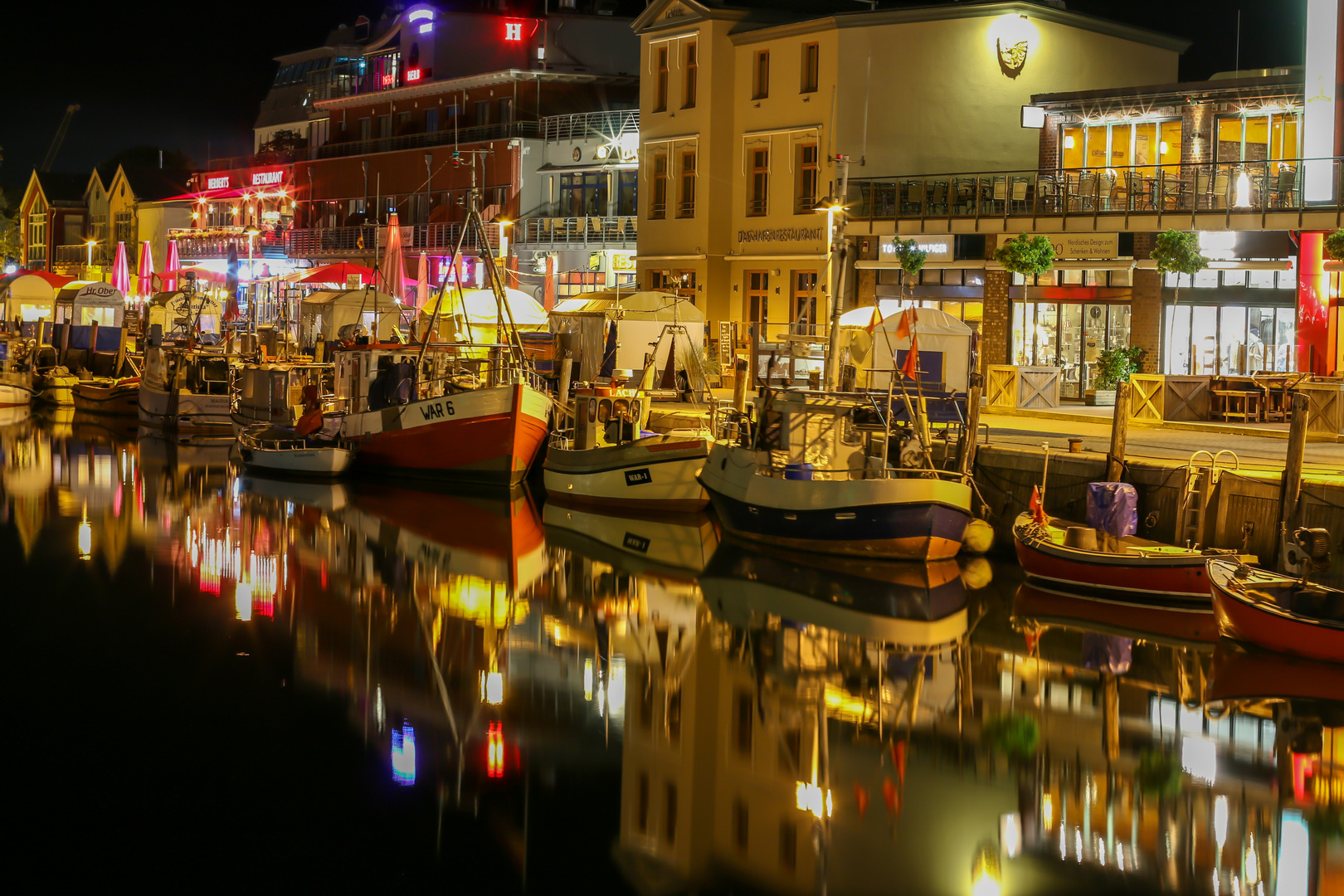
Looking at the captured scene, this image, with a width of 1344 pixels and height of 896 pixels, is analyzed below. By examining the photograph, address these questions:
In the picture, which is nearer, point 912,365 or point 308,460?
point 912,365

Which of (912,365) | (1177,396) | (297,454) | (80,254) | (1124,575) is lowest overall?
(1124,575)

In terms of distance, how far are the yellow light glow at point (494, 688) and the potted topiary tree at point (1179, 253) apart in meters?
19.1

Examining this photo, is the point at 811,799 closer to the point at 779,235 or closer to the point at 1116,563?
the point at 1116,563

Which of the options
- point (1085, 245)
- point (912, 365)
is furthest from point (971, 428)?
point (1085, 245)

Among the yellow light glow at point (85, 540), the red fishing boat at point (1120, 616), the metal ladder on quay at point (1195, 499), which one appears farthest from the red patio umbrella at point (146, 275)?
the metal ladder on quay at point (1195, 499)

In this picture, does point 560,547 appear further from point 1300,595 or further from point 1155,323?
point 1155,323

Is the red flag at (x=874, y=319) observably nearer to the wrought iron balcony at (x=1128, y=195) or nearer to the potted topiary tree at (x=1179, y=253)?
the potted topiary tree at (x=1179, y=253)

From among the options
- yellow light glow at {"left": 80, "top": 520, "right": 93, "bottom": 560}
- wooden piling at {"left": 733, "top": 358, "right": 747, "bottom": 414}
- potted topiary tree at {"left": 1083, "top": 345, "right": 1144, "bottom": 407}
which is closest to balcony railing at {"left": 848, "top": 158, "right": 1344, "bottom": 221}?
potted topiary tree at {"left": 1083, "top": 345, "right": 1144, "bottom": 407}

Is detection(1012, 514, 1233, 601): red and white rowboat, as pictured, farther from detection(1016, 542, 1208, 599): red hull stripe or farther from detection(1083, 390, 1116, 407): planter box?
detection(1083, 390, 1116, 407): planter box

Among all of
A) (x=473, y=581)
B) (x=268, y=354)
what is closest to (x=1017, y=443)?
(x=473, y=581)

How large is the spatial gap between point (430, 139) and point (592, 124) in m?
10.8

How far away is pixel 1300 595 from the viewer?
15242mm

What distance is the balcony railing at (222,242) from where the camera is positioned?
69062mm

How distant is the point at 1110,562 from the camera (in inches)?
727
